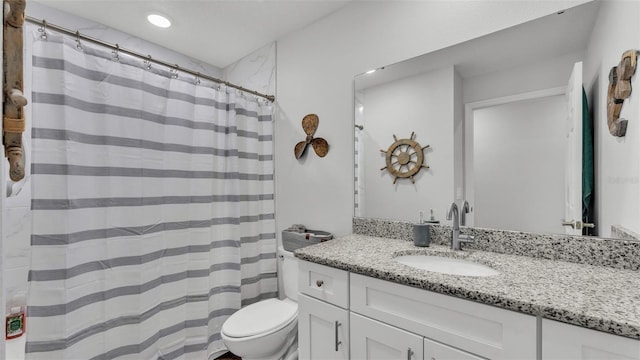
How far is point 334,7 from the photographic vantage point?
1811mm

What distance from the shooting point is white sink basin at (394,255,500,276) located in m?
1.15

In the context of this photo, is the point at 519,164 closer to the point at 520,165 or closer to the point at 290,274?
the point at 520,165

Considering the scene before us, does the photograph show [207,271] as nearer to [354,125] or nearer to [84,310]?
[84,310]

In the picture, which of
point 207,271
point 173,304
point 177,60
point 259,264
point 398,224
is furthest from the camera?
point 177,60

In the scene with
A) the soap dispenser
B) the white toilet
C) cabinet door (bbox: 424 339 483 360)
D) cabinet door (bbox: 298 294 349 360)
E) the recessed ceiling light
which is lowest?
the white toilet

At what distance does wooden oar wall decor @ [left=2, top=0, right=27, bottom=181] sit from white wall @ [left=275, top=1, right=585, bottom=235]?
1475 mm

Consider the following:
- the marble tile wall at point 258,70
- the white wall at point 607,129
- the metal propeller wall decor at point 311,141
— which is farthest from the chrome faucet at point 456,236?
the marble tile wall at point 258,70

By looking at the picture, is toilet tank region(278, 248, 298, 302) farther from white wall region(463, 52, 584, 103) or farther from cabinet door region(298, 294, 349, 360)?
white wall region(463, 52, 584, 103)

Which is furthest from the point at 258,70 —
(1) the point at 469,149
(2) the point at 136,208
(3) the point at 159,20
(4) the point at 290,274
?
(1) the point at 469,149

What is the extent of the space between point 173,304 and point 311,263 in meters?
1.04

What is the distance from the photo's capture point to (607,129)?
1.01 meters

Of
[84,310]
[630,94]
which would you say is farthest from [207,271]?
[630,94]

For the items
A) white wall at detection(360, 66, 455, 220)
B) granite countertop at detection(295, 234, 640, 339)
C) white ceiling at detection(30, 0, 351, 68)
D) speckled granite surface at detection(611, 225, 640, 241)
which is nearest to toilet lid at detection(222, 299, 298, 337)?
granite countertop at detection(295, 234, 640, 339)

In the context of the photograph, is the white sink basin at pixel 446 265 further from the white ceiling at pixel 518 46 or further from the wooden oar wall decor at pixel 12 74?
the wooden oar wall decor at pixel 12 74
